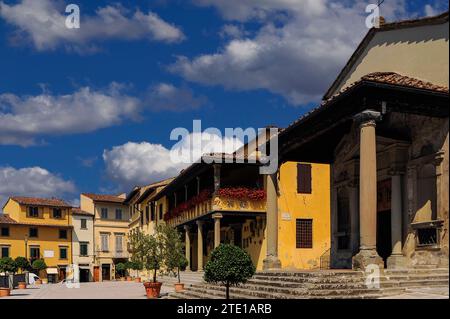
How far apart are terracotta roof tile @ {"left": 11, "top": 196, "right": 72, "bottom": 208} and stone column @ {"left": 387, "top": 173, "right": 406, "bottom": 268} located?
54880 mm

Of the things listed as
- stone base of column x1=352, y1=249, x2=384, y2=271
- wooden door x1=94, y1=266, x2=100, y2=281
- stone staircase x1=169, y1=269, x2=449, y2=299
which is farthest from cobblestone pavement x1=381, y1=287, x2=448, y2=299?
wooden door x1=94, y1=266, x2=100, y2=281

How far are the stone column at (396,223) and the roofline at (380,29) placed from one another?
16.0 ft

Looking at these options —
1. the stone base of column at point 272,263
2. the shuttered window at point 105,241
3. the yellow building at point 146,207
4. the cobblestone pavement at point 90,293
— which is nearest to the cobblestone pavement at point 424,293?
the stone base of column at point 272,263

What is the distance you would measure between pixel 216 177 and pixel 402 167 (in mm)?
13059

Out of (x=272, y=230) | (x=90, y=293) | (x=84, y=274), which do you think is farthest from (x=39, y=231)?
(x=272, y=230)

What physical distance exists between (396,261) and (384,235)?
249 cm

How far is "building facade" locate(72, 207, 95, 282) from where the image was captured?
238ft

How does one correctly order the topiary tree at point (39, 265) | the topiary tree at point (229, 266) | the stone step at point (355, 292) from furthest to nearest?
the topiary tree at point (39, 265) → the topiary tree at point (229, 266) → the stone step at point (355, 292)

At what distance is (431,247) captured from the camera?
18594mm

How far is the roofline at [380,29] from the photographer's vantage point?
725 inches

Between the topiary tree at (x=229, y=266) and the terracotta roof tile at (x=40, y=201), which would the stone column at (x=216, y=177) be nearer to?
the topiary tree at (x=229, y=266)

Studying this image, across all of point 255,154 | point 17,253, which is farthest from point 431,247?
point 17,253

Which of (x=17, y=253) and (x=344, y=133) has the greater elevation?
(x=344, y=133)
